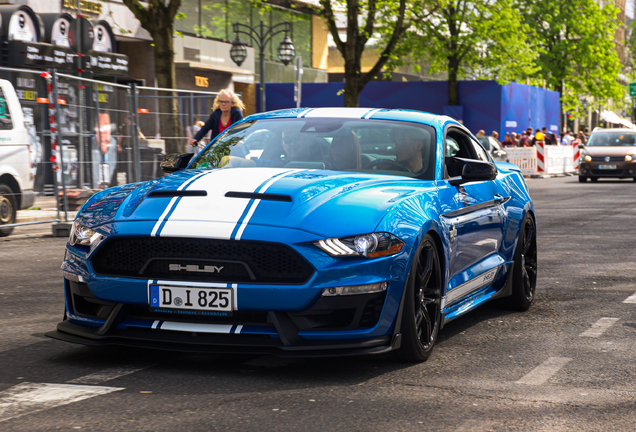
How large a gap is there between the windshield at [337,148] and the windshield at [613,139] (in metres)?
26.6

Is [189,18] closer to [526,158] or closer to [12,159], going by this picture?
[526,158]

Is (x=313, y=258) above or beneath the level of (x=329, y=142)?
beneath

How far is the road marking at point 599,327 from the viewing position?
6.23 m

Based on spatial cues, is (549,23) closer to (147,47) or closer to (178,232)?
(147,47)

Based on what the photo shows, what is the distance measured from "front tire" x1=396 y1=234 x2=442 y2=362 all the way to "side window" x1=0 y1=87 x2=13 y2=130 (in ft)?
26.9

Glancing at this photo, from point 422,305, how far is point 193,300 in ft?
4.20

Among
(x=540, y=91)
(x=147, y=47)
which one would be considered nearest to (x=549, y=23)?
(x=540, y=91)

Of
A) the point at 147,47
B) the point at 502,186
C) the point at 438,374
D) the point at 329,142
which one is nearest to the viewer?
the point at 438,374

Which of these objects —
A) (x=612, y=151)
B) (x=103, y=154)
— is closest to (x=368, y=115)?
(x=103, y=154)

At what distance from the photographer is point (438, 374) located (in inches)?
197

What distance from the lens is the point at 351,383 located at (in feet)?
15.5

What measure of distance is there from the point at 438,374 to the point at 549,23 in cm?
5649

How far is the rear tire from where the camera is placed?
12055 mm

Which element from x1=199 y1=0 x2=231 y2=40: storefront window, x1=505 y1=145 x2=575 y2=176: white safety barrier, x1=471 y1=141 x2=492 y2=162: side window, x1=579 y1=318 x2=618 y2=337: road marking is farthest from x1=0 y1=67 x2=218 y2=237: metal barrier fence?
x1=199 y1=0 x2=231 y2=40: storefront window
